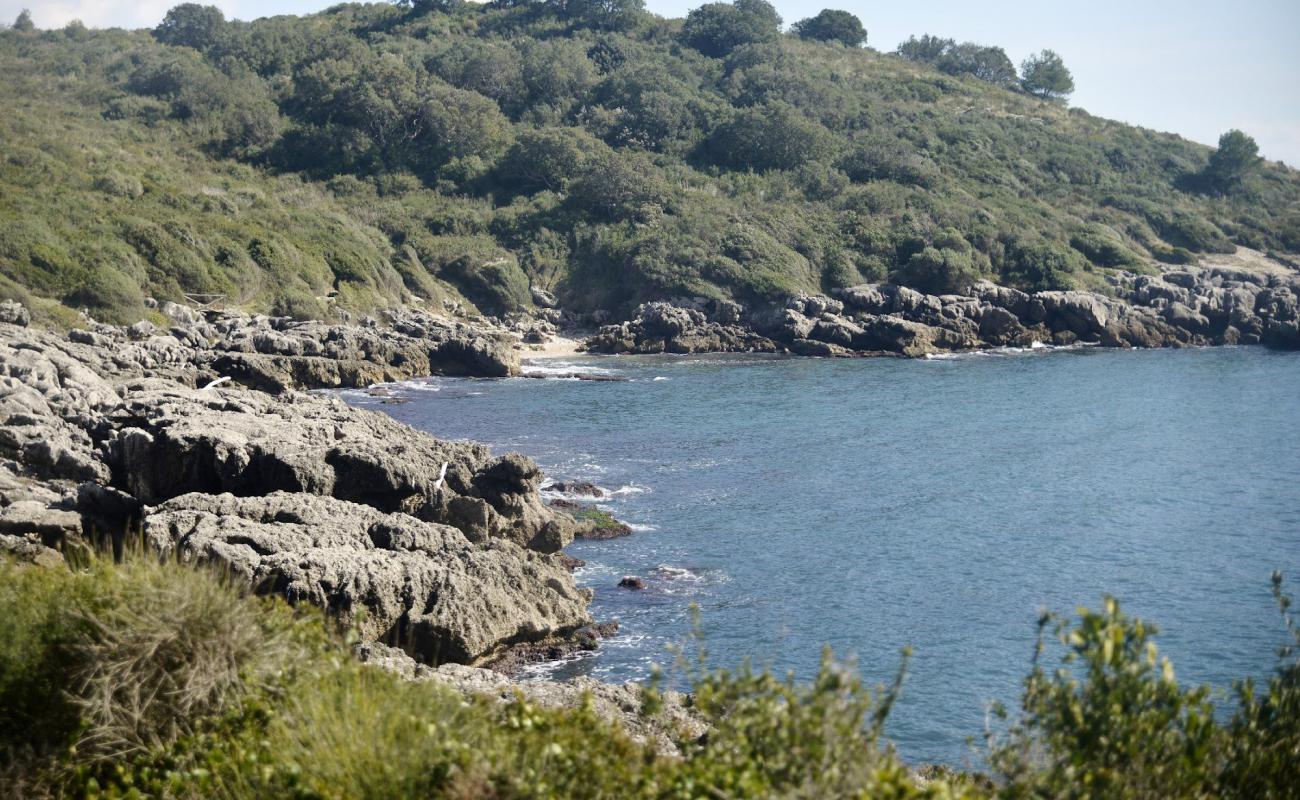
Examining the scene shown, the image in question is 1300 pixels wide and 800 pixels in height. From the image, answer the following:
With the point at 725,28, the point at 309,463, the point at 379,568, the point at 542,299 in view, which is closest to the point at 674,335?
the point at 542,299

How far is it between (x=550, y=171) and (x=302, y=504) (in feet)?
215

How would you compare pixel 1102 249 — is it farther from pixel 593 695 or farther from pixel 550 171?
pixel 593 695

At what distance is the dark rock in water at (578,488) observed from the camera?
103 ft

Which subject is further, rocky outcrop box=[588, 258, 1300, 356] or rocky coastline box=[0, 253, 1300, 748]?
rocky outcrop box=[588, 258, 1300, 356]

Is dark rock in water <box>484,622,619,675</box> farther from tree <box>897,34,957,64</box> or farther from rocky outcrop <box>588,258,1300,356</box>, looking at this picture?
tree <box>897,34,957,64</box>

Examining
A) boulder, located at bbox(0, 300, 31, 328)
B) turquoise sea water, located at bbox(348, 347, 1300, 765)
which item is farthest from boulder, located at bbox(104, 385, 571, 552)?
boulder, located at bbox(0, 300, 31, 328)

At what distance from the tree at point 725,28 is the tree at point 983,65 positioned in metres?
24.8

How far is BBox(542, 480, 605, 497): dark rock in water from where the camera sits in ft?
103

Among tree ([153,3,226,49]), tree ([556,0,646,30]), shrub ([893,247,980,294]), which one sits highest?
tree ([556,0,646,30])

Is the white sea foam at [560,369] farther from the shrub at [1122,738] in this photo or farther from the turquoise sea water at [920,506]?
the shrub at [1122,738]

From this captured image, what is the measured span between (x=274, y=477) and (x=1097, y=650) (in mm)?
17673

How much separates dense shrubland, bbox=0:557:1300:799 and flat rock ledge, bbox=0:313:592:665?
163 inches

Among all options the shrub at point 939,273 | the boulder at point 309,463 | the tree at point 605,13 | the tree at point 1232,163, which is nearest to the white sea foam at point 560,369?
the boulder at point 309,463

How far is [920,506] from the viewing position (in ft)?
102
